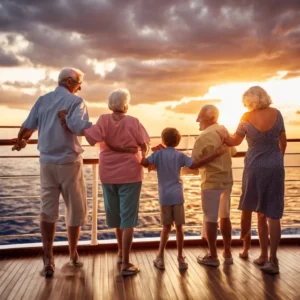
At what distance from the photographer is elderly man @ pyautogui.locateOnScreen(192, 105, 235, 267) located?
2.79 metres

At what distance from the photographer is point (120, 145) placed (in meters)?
2.68

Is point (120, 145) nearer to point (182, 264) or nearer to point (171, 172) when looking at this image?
point (171, 172)

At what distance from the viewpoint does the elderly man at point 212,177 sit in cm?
279

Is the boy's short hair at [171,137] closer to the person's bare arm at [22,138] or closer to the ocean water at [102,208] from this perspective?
the ocean water at [102,208]

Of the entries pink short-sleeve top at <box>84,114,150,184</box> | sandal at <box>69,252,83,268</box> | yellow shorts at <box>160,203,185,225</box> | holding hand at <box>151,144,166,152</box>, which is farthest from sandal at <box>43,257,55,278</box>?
holding hand at <box>151,144,166,152</box>

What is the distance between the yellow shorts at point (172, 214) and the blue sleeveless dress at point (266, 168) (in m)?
0.48

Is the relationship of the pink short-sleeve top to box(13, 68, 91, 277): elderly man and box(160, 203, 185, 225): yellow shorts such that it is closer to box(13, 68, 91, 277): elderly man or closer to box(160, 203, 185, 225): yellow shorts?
box(13, 68, 91, 277): elderly man

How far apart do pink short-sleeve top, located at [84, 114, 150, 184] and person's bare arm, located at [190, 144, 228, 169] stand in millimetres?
379

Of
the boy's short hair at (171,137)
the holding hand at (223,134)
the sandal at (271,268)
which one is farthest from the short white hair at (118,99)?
the sandal at (271,268)

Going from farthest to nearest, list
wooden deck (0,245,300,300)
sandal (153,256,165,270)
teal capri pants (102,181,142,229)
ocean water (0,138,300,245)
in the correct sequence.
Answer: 1. ocean water (0,138,300,245)
2. sandal (153,256,165,270)
3. teal capri pants (102,181,142,229)
4. wooden deck (0,245,300,300)

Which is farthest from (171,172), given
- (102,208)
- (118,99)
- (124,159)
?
(102,208)

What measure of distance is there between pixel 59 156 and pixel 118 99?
0.53 metres

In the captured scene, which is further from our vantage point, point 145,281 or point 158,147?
point 158,147

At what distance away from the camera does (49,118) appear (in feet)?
8.64
